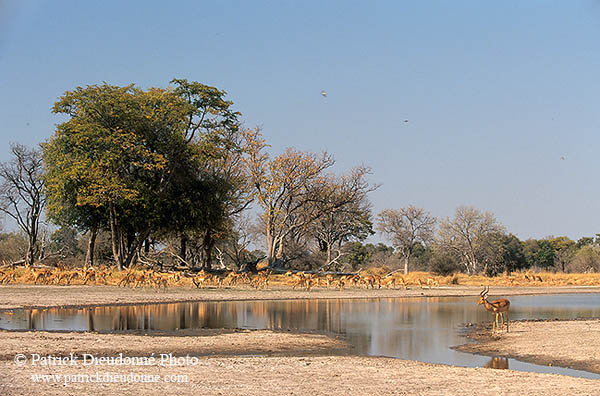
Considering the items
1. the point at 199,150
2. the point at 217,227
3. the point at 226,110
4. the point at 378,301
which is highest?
the point at 226,110

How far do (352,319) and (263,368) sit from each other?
522 inches

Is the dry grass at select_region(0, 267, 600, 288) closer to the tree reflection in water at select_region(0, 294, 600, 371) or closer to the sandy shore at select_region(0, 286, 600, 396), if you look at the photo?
the tree reflection in water at select_region(0, 294, 600, 371)

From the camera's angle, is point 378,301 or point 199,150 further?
point 199,150

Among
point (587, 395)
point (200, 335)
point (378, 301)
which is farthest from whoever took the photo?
point (378, 301)

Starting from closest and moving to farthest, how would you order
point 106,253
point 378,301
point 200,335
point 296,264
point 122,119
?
1. point 200,335
2. point 378,301
3. point 122,119
4. point 106,253
5. point 296,264

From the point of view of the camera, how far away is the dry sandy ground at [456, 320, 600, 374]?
17.6m

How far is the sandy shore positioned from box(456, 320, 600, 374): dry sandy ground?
29 mm

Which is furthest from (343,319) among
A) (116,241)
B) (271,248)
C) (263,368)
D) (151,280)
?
(271,248)

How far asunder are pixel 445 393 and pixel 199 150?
40.5 metres

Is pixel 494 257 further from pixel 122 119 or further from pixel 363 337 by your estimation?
pixel 363 337

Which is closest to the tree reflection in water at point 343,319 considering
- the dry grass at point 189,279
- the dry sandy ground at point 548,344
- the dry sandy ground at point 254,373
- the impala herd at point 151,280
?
the dry sandy ground at point 548,344

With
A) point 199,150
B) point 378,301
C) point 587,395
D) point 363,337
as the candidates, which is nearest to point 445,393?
point 587,395

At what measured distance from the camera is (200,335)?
842 inches

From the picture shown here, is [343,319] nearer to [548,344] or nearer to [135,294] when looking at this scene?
[548,344]
